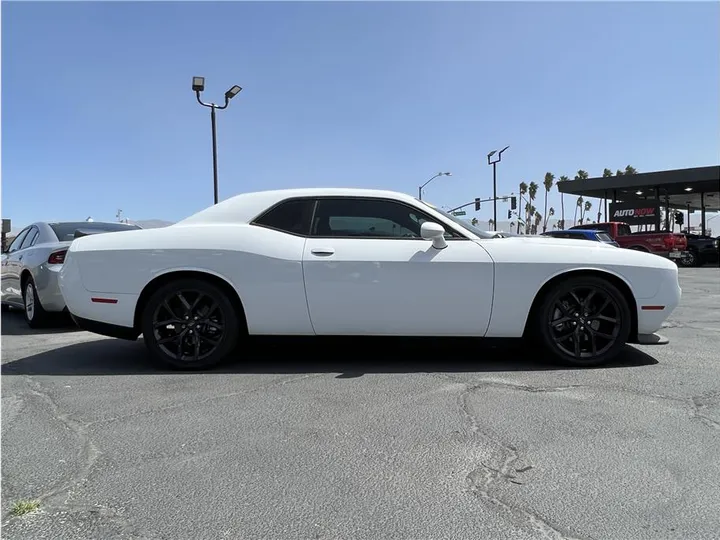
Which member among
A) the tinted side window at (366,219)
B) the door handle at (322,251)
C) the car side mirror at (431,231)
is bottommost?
the door handle at (322,251)

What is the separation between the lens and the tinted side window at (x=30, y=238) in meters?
6.60

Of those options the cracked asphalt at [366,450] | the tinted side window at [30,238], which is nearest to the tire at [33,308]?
the tinted side window at [30,238]

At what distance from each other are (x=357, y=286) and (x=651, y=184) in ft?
85.8

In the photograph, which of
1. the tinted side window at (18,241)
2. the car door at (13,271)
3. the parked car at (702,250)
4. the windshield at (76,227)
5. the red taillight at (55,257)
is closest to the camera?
the red taillight at (55,257)

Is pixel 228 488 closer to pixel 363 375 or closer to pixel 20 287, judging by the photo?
pixel 363 375

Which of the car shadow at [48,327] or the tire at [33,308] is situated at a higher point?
the tire at [33,308]

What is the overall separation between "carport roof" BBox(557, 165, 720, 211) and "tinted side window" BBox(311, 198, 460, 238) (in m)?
24.8

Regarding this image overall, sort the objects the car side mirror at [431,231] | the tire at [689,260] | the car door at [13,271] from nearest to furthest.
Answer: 1. the car side mirror at [431,231]
2. the car door at [13,271]
3. the tire at [689,260]

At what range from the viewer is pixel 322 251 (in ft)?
13.0

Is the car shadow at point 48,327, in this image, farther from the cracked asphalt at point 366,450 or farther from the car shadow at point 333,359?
the cracked asphalt at point 366,450

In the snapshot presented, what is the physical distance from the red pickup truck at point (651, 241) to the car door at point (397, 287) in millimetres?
16462

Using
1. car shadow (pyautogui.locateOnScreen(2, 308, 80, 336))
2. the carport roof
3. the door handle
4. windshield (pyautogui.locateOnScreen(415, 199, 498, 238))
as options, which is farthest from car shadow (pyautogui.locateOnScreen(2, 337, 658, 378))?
the carport roof

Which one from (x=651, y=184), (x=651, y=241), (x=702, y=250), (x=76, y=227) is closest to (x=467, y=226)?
(x=76, y=227)

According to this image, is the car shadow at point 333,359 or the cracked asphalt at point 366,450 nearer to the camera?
the cracked asphalt at point 366,450
